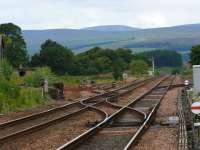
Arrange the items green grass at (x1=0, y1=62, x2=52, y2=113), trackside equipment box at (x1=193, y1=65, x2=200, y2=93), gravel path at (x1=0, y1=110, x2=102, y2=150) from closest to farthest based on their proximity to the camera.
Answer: gravel path at (x1=0, y1=110, x2=102, y2=150)
green grass at (x1=0, y1=62, x2=52, y2=113)
trackside equipment box at (x1=193, y1=65, x2=200, y2=93)

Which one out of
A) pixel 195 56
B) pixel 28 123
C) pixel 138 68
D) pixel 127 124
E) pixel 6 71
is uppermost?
pixel 6 71

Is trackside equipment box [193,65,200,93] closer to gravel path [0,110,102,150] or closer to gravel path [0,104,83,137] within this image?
gravel path [0,104,83,137]

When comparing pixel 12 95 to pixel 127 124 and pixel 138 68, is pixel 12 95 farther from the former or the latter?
pixel 138 68

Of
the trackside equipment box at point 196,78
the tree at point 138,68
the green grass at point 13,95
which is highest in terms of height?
the trackside equipment box at point 196,78

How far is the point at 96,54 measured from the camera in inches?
6855

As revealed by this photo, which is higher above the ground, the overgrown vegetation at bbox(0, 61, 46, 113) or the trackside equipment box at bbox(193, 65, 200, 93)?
the trackside equipment box at bbox(193, 65, 200, 93)

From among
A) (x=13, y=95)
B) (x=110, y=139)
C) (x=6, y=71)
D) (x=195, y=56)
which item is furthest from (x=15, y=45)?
(x=110, y=139)

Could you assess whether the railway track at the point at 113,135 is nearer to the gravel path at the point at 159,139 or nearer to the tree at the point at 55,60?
the gravel path at the point at 159,139

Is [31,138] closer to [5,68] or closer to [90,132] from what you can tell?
[90,132]

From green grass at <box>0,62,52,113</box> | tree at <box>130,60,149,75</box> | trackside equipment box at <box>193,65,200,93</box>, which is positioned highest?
trackside equipment box at <box>193,65,200,93</box>

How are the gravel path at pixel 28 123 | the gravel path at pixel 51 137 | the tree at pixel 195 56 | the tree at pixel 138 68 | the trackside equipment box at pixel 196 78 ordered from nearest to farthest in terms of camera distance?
the gravel path at pixel 51 137, the gravel path at pixel 28 123, the trackside equipment box at pixel 196 78, the tree at pixel 195 56, the tree at pixel 138 68

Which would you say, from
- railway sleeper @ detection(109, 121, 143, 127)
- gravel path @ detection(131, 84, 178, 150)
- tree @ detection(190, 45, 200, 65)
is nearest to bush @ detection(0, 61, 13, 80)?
railway sleeper @ detection(109, 121, 143, 127)

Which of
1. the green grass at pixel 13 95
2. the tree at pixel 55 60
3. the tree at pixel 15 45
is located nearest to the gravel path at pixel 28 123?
the green grass at pixel 13 95

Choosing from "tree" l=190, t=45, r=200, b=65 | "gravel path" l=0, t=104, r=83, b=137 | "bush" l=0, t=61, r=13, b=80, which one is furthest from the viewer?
"tree" l=190, t=45, r=200, b=65
